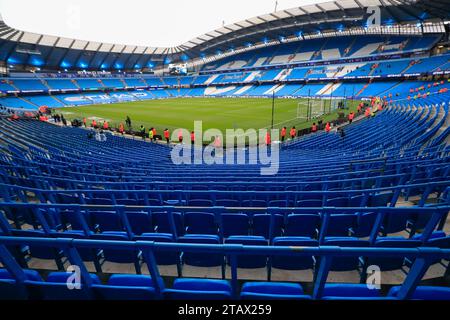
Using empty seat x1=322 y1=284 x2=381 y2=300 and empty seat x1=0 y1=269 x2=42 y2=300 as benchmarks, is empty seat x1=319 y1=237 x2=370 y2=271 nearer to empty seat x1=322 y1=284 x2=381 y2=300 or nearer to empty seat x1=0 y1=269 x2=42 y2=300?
empty seat x1=322 y1=284 x2=381 y2=300

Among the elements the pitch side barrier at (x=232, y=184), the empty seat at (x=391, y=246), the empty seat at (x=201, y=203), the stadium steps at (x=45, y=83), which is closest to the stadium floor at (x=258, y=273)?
the empty seat at (x=391, y=246)

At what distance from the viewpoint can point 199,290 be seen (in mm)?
2283

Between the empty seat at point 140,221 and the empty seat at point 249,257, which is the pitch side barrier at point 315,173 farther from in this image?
the empty seat at point 249,257

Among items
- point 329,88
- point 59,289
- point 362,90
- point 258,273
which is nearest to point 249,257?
point 258,273

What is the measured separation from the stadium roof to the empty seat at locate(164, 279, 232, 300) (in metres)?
50.5

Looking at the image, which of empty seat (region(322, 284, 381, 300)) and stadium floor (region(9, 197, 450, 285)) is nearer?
empty seat (region(322, 284, 381, 300))

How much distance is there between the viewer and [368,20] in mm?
54000

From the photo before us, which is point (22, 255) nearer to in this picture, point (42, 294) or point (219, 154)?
point (42, 294)

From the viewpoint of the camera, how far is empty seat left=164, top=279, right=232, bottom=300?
2.10 metres

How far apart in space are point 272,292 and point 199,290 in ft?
2.23

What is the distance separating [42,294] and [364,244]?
3910 millimetres

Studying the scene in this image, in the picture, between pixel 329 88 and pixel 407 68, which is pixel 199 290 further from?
pixel 407 68

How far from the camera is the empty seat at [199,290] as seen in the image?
6.89 ft

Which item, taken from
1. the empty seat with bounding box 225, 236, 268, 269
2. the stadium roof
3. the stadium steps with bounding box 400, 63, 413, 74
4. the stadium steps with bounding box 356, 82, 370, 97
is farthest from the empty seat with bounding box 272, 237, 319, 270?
the stadium steps with bounding box 400, 63, 413, 74
